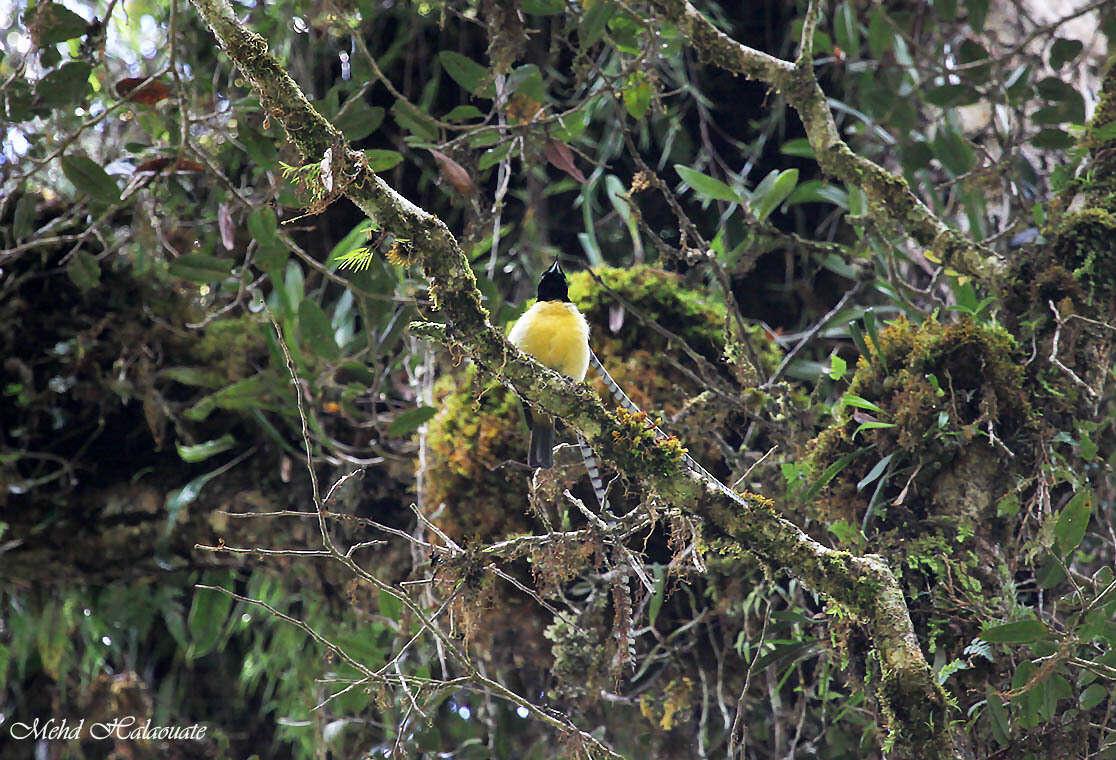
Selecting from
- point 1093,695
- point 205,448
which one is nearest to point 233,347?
point 205,448

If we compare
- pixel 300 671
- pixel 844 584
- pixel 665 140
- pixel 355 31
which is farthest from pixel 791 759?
pixel 665 140

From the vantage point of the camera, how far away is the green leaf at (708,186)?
9.96ft

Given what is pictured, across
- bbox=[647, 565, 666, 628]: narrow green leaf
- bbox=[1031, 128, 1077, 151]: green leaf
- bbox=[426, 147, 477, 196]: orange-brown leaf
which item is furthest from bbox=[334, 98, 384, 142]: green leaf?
bbox=[1031, 128, 1077, 151]: green leaf

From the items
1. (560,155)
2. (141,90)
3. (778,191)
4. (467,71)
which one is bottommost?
(778,191)

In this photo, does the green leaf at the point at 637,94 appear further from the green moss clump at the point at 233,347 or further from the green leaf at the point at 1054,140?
the green moss clump at the point at 233,347

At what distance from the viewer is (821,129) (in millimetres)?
2756

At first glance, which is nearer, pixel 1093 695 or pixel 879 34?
pixel 1093 695

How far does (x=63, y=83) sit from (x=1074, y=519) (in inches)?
107

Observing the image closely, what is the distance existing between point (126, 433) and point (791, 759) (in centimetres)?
246

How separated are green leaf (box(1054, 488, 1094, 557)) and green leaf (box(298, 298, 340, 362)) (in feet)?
6.49

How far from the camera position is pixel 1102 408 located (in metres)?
2.84

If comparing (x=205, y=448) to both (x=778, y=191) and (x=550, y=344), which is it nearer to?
(x=550, y=344)

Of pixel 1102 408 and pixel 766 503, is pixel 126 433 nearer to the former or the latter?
pixel 766 503

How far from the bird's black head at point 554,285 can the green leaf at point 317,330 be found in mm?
655
